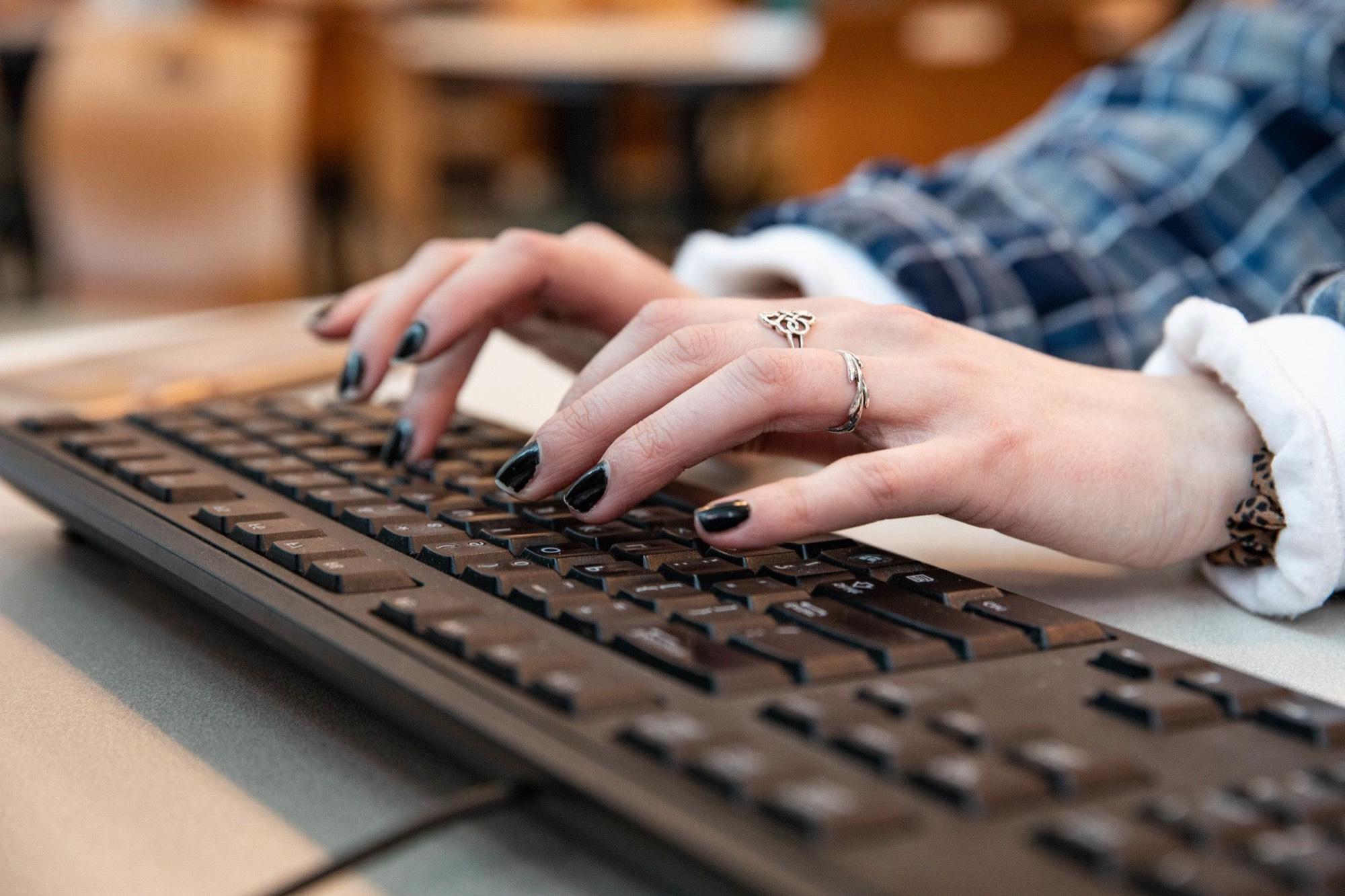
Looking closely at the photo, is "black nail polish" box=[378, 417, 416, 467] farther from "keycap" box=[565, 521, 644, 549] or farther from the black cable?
the black cable

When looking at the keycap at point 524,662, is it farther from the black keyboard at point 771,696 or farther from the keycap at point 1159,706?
the keycap at point 1159,706

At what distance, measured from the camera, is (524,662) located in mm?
281

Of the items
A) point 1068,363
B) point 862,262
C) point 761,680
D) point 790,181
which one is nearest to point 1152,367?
point 1068,363

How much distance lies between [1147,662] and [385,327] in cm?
37

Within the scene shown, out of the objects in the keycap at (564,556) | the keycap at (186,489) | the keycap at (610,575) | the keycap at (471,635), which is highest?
the keycap at (471,635)

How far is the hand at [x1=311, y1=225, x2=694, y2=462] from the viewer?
0.54m

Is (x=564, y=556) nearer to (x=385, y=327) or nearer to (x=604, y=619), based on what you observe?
(x=604, y=619)

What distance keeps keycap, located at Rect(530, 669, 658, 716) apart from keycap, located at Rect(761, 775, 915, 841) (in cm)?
5

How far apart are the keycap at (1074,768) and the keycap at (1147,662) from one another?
56 millimetres

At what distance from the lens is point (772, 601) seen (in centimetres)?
34

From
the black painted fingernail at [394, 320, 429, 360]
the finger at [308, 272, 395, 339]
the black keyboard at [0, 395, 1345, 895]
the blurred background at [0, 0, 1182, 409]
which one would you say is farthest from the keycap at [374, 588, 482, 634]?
the blurred background at [0, 0, 1182, 409]

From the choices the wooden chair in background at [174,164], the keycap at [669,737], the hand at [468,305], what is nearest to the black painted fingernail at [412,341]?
the hand at [468,305]

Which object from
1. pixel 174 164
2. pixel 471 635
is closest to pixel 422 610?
pixel 471 635

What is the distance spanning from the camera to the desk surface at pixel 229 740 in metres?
0.27
